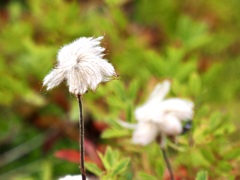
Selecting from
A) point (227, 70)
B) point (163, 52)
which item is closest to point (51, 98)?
point (163, 52)

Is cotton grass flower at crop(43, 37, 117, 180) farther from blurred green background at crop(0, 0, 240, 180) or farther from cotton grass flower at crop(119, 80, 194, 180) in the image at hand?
blurred green background at crop(0, 0, 240, 180)

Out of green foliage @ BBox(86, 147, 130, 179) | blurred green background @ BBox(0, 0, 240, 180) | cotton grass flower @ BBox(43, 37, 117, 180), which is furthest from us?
blurred green background @ BBox(0, 0, 240, 180)

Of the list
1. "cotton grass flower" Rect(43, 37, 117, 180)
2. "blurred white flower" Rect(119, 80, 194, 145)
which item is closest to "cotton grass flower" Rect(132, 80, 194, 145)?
"blurred white flower" Rect(119, 80, 194, 145)

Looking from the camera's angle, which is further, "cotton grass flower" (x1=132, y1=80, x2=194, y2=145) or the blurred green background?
the blurred green background

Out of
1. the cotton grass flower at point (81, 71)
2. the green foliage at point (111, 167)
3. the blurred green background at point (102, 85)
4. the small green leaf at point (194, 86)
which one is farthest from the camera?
the blurred green background at point (102, 85)

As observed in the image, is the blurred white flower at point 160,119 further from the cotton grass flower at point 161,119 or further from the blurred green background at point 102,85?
the blurred green background at point 102,85

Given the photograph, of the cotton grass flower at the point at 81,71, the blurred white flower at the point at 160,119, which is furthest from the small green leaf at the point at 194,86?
the cotton grass flower at the point at 81,71
